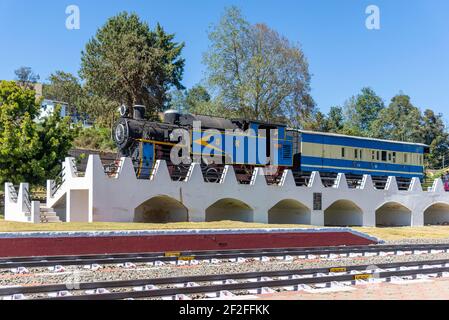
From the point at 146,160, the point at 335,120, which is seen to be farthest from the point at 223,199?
the point at 335,120

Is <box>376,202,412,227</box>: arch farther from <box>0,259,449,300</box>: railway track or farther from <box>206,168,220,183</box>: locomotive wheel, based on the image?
<box>0,259,449,300</box>: railway track

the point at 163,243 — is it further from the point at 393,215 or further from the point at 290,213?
the point at 393,215

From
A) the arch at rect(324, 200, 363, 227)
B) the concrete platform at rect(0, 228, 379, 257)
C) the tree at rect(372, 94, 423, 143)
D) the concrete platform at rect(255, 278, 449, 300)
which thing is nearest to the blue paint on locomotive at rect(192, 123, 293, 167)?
the arch at rect(324, 200, 363, 227)

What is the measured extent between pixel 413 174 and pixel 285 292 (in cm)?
3214

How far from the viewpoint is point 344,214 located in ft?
118

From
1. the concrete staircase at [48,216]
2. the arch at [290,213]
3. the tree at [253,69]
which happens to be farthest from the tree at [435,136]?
the concrete staircase at [48,216]

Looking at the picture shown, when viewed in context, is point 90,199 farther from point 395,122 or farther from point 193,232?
point 395,122

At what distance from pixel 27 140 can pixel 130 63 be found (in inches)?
862

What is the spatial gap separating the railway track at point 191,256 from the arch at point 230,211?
9.13 meters

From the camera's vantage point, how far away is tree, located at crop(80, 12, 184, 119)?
51750mm

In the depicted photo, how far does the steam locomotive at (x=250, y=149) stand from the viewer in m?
26.4

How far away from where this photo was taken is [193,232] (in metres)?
20.5

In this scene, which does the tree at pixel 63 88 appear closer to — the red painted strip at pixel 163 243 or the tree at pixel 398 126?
the tree at pixel 398 126
